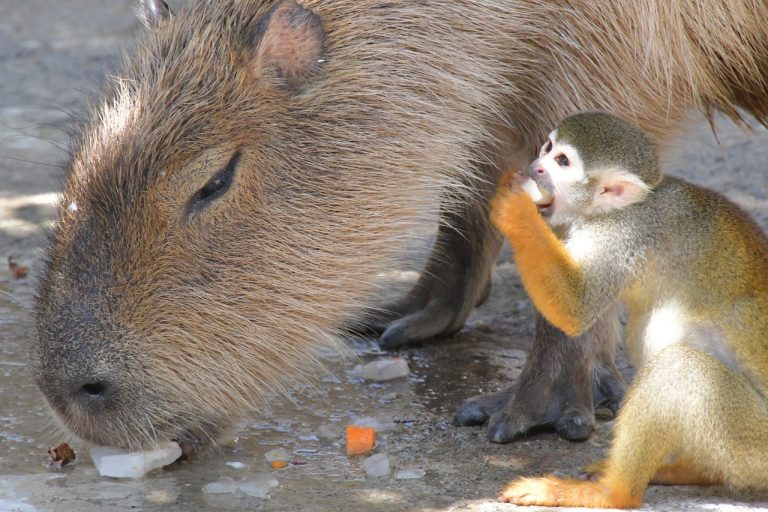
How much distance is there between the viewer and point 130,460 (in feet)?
11.9

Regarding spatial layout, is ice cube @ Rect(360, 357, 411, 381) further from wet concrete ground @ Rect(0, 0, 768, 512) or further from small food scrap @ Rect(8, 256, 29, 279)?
small food scrap @ Rect(8, 256, 29, 279)

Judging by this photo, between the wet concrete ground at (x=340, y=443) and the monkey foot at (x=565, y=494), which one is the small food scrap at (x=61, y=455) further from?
the monkey foot at (x=565, y=494)

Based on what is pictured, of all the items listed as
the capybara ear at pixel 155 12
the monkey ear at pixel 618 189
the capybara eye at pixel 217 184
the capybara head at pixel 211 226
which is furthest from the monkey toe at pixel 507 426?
the capybara ear at pixel 155 12

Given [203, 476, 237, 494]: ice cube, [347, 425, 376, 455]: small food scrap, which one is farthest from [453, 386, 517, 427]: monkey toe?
[203, 476, 237, 494]: ice cube

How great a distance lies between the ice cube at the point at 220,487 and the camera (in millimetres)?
3664

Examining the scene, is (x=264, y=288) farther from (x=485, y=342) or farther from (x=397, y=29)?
(x=485, y=342)

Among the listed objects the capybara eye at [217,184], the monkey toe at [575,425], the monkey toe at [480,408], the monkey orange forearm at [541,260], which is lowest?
the monkey toe at [575,425]

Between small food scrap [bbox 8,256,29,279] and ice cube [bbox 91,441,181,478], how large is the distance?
2.14m

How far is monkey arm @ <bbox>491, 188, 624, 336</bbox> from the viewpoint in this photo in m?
3.49

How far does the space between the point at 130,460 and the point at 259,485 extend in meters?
0.40

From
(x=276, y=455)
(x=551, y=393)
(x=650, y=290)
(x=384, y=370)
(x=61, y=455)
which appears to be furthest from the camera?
(x=384, y=370)

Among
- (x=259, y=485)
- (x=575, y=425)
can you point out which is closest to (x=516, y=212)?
(x=575, y=425)

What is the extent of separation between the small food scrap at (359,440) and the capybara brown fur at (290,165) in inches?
10.4

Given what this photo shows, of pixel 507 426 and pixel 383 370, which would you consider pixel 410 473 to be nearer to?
pixel 507 426
